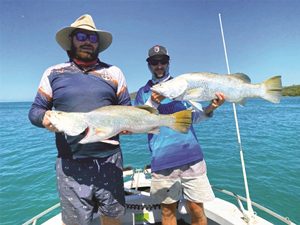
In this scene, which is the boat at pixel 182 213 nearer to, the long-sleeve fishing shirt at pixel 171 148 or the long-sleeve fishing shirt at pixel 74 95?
the long-sleeve fishing shirt at pixel 171 148

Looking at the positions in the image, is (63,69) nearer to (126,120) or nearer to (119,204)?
(126,120)

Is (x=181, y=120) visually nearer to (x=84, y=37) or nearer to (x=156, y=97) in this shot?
(x=156, y=97)

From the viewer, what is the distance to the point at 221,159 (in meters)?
12.2

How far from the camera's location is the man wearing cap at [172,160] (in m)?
3.48

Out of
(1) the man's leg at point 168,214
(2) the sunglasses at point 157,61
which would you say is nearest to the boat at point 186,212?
(1) the man's leg at point 168,214

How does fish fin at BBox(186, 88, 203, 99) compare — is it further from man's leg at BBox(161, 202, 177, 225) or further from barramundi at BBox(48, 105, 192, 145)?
man's leg at BBox(161, 202, 177, 225)

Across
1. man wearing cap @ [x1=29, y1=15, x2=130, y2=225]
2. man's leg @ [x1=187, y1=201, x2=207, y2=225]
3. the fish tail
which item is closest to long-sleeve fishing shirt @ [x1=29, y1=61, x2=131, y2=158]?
man wearing cap @ [x1=29, y1=15, x2=130, y2=225]

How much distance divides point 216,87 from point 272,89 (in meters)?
0.69

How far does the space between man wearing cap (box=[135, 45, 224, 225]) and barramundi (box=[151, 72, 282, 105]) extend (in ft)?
0.95

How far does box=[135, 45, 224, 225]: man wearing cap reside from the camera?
137 inches

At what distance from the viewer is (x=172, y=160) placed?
3.48m

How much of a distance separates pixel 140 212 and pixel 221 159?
8.54 m

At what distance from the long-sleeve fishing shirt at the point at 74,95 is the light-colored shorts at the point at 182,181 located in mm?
963

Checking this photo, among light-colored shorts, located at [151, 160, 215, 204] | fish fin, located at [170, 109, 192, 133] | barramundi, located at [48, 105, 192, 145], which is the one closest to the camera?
barramundi, located at [48, 105, 192, 145]
